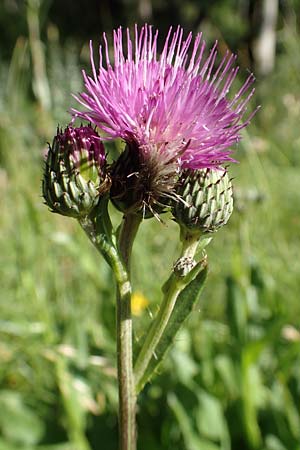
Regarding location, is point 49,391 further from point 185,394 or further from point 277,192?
point 277,192

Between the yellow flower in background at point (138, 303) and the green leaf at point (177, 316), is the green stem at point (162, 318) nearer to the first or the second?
the green leaf at point (177, 316)

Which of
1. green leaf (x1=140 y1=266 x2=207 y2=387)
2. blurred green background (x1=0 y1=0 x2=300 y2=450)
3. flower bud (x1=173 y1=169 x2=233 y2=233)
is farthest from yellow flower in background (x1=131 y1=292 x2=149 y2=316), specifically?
flower bud (x1=173 y1=169 x2=233 y2=233)

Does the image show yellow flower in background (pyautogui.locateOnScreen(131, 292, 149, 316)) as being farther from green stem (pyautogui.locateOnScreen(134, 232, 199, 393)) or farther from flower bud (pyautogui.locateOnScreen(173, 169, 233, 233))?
flower bud (pyautogui.locateOnScreen(173, 169, 233, 233))

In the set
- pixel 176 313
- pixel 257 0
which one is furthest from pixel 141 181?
pixel 257 0

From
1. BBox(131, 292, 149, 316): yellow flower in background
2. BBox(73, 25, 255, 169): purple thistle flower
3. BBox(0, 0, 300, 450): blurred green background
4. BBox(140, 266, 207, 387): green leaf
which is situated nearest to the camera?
BBox(73, 25, 255, 169): purple thistle flower

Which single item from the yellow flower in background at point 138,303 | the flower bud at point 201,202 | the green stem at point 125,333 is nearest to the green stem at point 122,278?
the green stem at point 125,333
